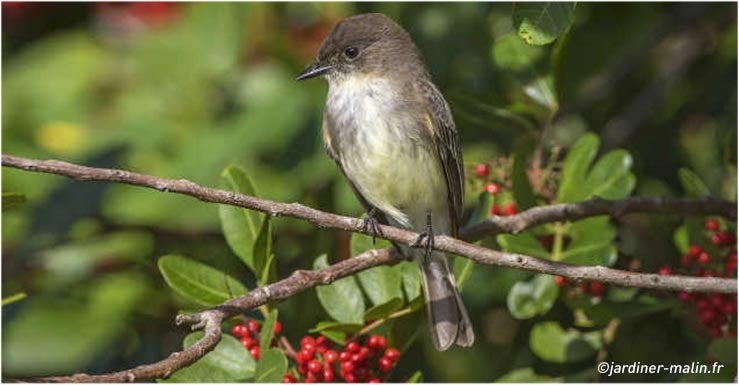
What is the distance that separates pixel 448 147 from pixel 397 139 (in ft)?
0.70

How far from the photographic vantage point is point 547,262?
10.5 feet

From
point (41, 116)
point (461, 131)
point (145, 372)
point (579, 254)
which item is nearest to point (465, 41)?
point (461, 131)

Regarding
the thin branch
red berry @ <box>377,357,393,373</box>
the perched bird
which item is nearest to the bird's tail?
the perched bird

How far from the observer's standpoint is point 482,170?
4.22 meters

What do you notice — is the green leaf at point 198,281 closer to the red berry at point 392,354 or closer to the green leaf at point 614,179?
the red berry at point 392,354

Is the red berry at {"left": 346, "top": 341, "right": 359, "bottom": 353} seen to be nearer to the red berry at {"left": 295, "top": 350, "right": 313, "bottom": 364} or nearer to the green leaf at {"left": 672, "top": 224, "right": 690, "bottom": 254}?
the red berry at {"left": 295, "top": 350, "right": 313, "bottom": 364}

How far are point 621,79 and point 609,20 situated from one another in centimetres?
28

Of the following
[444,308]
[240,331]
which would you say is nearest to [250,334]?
[240,331]

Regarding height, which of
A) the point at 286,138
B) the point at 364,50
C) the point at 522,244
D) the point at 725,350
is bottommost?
the point at 725,350

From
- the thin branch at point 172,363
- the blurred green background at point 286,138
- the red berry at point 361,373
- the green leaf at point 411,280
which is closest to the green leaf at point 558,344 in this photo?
the blurred green background at point 286,138

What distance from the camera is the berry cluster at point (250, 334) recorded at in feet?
11.6

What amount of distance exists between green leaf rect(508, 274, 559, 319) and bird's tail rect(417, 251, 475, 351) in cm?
20

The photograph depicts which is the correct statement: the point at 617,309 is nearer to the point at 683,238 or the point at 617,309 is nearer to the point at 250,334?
the point at 683,238

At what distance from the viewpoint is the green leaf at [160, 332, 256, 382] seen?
3.45m
